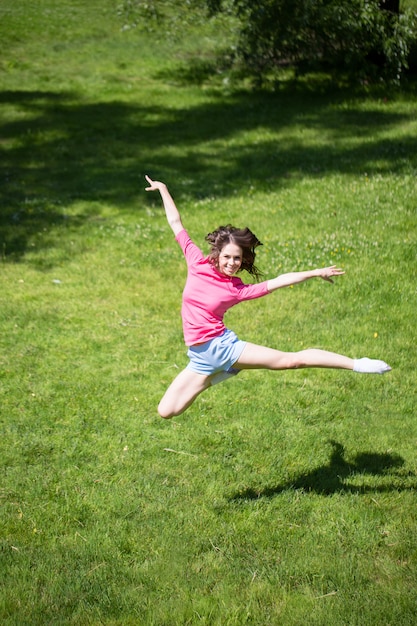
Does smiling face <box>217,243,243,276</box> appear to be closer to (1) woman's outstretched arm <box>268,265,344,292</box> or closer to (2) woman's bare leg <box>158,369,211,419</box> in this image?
(1) woman's outstretched arm <box>268,265,344,292</box>

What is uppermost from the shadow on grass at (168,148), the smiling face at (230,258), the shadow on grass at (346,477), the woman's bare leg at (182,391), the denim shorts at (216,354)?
the smiling face at (230,258)

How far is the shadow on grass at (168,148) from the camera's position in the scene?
15.8 meters

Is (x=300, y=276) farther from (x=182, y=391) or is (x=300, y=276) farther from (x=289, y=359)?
(x=182, y=391)

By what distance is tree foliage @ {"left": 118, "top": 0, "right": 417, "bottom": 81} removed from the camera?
18.8 m

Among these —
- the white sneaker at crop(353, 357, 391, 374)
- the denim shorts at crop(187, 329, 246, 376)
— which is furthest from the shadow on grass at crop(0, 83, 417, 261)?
the white sneaker at crop(353, 357, 391, 374)

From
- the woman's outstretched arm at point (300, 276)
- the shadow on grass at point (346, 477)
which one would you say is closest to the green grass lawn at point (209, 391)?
the shadow on grass at point (346, 477)

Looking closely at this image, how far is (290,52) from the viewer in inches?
833

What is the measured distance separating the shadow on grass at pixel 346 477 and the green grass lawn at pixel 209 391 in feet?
0.08

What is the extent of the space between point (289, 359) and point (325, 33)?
1609 centimetres

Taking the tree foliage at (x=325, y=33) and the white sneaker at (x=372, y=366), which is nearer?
the white sneaker at (x=372, y=366)

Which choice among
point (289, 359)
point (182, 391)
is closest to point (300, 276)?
point (289, 359)

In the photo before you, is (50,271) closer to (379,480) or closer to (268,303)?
(268,303)

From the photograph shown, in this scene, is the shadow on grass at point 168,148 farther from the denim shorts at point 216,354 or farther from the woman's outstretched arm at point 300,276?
the woman's outstretched arm at point 300,276

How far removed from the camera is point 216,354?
Answer: 633 cm
